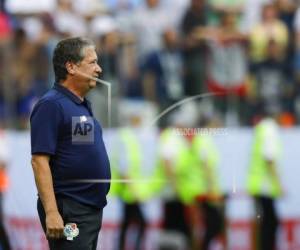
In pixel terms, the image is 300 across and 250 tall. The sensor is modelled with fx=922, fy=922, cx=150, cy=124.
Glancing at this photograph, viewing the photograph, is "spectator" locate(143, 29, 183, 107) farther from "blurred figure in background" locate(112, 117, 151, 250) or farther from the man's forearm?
the man's forearm

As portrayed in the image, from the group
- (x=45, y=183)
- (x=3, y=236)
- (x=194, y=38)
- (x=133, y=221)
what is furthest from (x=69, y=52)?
(x=3, y=236)

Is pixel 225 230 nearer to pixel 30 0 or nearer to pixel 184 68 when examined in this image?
pixel 184 68

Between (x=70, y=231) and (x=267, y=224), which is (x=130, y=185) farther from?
(x=70, y=231)

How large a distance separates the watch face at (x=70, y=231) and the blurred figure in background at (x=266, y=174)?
2776mm

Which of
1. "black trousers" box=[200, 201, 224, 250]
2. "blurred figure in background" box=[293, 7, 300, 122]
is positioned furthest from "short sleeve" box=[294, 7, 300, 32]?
"black trousers" box=[200, 201, 224, 250]

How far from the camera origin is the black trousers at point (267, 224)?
623cm

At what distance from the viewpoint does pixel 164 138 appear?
20.2 feet

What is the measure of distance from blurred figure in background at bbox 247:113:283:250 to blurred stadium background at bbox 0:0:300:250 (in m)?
0.05

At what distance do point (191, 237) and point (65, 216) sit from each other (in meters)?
2.84

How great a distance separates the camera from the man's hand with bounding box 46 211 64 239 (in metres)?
3.49

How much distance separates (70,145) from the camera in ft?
11.8

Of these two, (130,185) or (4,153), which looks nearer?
(130,185)

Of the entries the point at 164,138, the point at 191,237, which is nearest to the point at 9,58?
the point at 164,138

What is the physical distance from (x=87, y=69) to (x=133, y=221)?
301 centimetres
